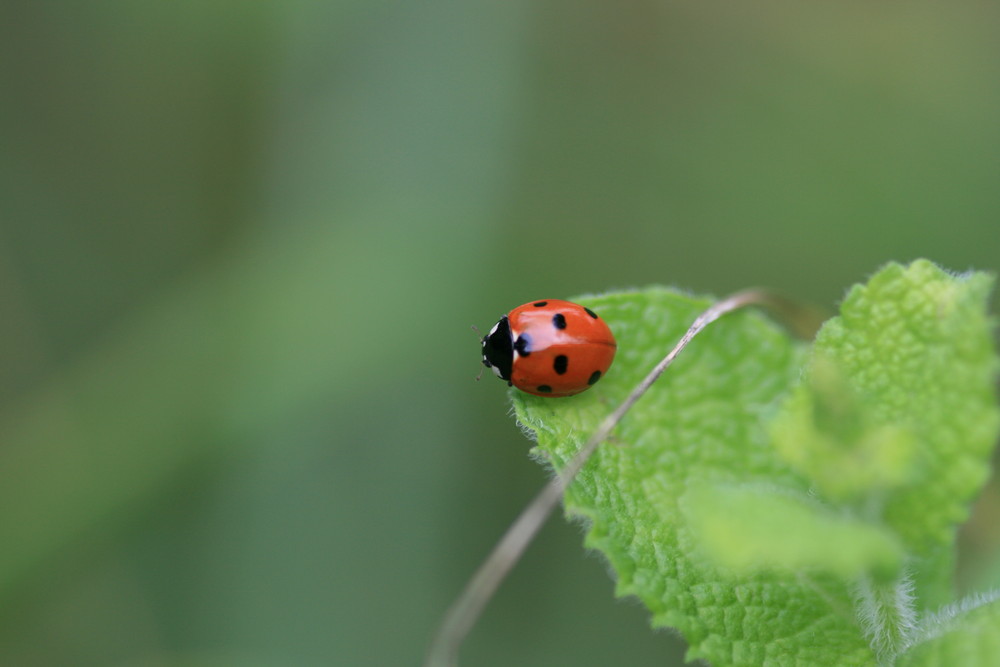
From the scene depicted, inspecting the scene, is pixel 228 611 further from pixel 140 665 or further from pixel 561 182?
pixel 561 182

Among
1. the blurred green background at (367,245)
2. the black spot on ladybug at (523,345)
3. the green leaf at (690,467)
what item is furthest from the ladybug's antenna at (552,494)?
the blurred green background at (367,245)

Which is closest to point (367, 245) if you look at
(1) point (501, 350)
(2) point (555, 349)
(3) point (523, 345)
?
(1) point (501, 350)

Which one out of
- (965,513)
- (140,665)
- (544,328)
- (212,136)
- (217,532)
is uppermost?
(212,136)

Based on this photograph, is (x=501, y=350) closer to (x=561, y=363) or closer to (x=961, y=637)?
(x=561, y=363)

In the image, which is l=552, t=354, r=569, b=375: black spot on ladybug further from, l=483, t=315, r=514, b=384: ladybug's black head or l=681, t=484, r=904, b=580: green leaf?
l=681, t=484, r=904, b=580: green leaf

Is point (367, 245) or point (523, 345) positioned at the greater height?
point (367, 245)

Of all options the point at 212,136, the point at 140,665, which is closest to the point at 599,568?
the point at 140,665
